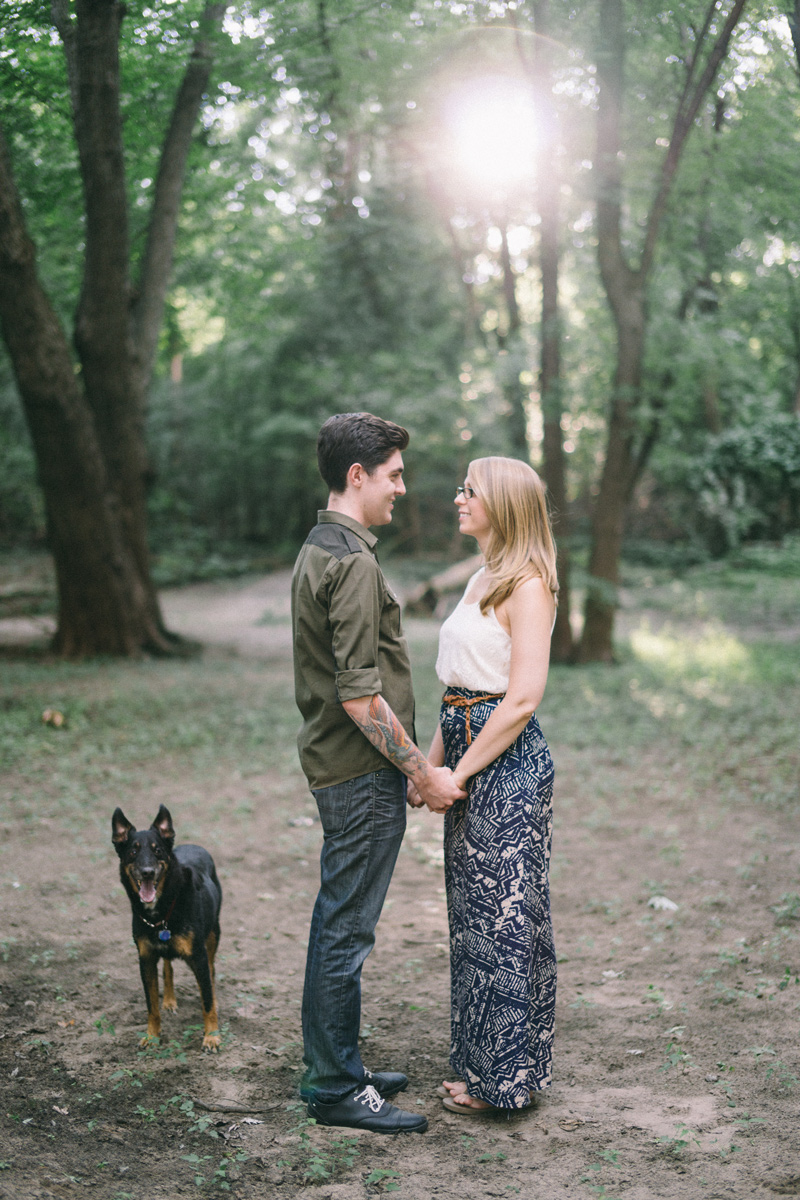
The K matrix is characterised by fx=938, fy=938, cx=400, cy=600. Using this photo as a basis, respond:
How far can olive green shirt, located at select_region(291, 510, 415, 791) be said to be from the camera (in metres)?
2.79

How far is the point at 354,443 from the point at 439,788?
1.11m

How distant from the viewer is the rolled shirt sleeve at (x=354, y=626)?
9.09ft

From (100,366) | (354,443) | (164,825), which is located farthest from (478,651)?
(100,366)

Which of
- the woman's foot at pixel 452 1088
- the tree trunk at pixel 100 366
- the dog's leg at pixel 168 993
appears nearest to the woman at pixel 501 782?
the woman's foot at pixel 452 1088

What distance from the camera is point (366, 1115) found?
3035 millimetres

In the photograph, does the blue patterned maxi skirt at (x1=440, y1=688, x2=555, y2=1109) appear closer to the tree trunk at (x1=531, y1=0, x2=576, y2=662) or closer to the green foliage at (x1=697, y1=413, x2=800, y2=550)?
the tree trunk at (x1=531, y1=0, x2=576, y2=662)

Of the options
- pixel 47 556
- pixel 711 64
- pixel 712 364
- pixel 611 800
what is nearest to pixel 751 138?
pixel 711 64

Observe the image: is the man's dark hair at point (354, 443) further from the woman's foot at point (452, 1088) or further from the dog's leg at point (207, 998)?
the woman's foot at point (452, 1088)

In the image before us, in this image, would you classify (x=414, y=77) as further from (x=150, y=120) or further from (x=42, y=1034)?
(x=42, y=1034)

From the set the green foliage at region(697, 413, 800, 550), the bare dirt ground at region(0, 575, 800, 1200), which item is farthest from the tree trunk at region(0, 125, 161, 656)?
the green foliage at region(697, 413, 800, 550)

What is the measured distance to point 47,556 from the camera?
22.8 m

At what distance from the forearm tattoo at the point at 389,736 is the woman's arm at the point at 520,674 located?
0.20m

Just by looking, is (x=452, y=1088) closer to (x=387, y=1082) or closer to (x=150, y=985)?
(x=387, y=1082)

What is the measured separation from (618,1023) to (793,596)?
1430 centimetres
